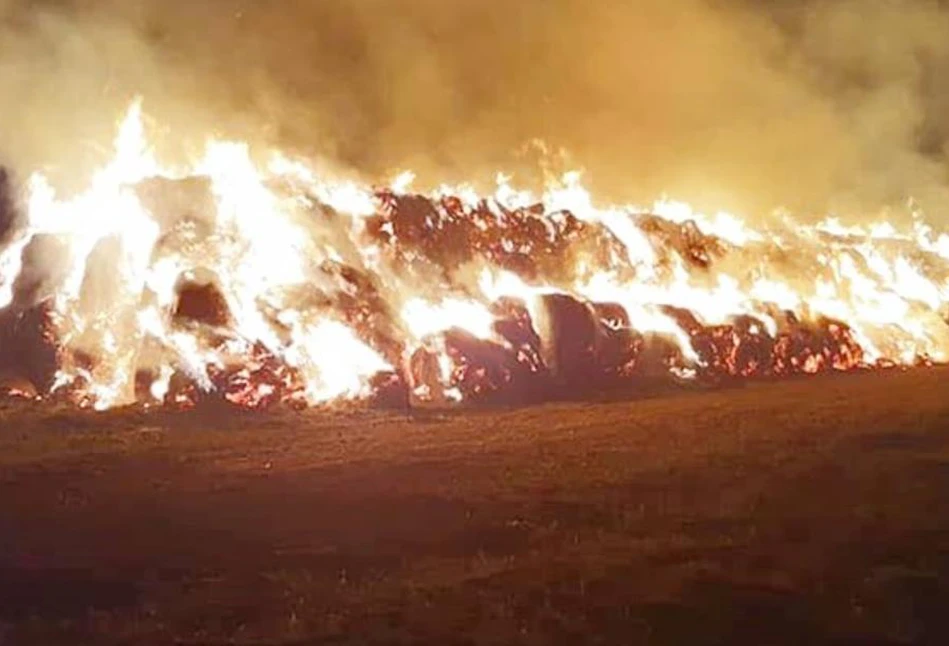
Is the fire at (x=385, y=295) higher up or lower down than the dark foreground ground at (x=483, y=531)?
higher up

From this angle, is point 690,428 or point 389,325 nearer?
point 690,428

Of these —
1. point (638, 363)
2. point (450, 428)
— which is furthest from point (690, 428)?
point (638, 363)

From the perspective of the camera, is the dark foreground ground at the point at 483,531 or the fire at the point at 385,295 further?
the fire at the point at 385,295

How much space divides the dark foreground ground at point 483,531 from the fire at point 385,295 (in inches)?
224

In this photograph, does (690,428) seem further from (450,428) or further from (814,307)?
(814,307)

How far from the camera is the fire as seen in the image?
37.0 metres

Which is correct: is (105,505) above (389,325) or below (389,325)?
below

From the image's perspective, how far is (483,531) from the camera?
19078 mm

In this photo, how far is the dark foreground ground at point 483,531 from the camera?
14.2 m

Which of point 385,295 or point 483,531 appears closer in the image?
→ point 483,531

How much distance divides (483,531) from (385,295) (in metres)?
23.1

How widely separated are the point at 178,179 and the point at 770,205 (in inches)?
1330

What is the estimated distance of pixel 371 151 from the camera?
56.7 meters

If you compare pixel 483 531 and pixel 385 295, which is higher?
pixel 385 295
